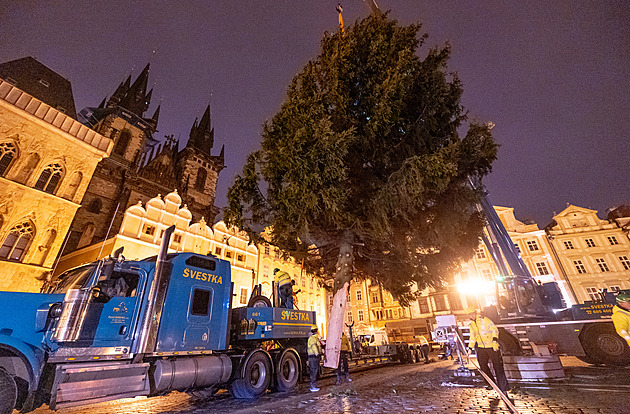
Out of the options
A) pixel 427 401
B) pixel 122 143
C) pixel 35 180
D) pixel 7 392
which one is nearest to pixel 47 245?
pixel 35 180

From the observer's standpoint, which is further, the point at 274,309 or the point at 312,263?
the point at 312,263

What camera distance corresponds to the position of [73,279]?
5.29m

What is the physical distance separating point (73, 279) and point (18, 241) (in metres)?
14.6

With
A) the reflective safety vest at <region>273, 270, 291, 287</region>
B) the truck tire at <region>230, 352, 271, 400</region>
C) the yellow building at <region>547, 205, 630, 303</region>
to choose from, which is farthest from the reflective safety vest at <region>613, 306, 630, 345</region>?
the yellow building at <region>547, 205, 630, 303</region>

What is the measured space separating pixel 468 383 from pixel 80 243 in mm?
32508

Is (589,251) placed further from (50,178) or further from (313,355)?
(50,178)

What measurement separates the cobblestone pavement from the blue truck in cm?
81

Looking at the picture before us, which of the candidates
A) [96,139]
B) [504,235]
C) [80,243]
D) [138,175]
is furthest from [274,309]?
[138,175]

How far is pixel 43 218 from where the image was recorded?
1528 centimetres

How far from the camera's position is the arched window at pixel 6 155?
582 inches

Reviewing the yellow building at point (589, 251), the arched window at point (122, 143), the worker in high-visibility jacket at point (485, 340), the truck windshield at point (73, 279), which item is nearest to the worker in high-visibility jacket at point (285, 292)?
the truck windshield at point (73, 279)

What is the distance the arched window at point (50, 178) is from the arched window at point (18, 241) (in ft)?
7.57

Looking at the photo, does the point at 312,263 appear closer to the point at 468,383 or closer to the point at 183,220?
the point at 468,383

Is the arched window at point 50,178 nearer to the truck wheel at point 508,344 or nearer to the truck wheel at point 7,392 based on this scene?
the truck wheel at point 7,392
